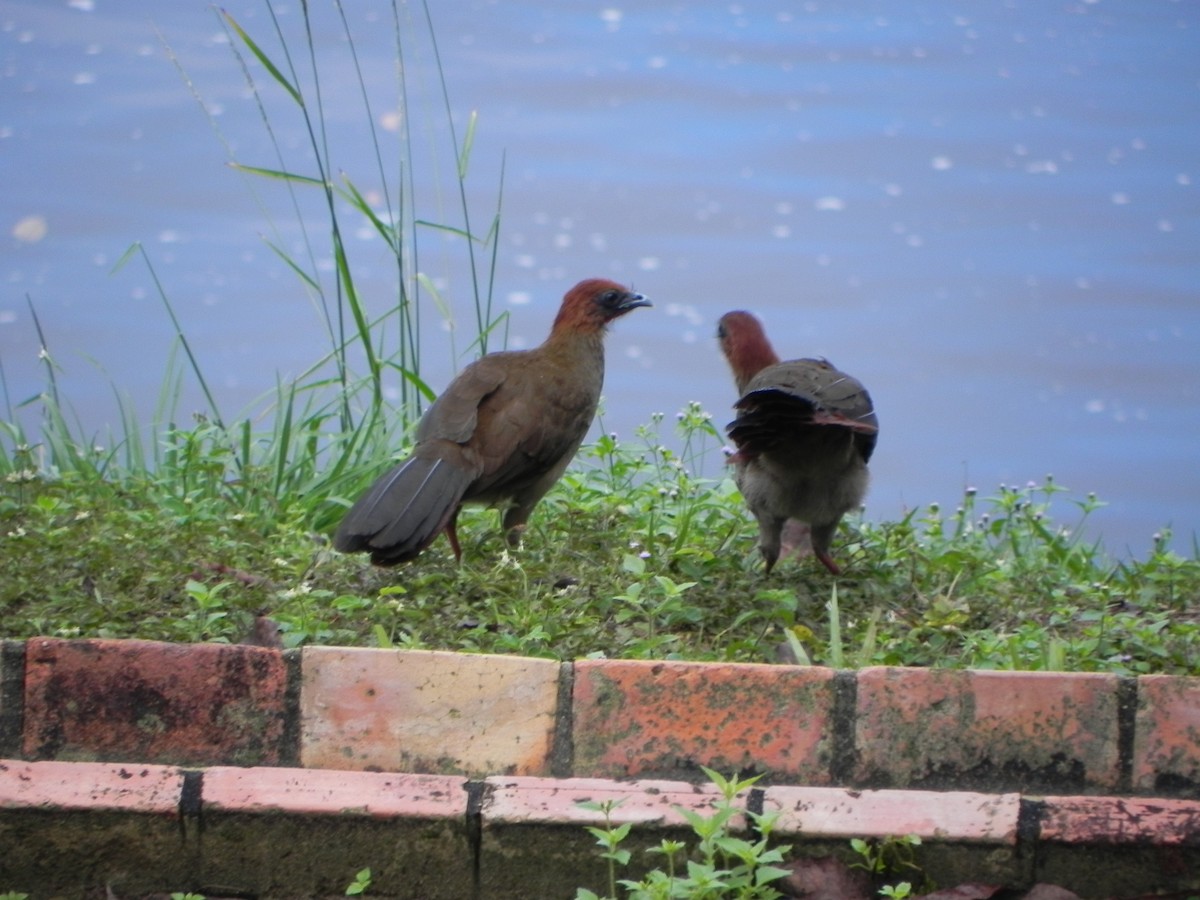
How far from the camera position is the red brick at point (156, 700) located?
2.94 m

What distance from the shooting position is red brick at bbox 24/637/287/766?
9.64 feet

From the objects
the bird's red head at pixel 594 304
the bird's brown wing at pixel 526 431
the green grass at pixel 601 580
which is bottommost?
the green grass at pixel 601 580

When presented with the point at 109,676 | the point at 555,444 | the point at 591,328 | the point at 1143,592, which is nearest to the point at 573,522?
the point at 555,444

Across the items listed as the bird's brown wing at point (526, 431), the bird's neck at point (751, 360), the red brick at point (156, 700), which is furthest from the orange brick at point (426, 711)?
the bird's neck at point (751, 360)

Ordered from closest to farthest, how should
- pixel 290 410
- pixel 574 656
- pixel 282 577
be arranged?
pixel 574 656, pixel 282 577, pixel 290 410

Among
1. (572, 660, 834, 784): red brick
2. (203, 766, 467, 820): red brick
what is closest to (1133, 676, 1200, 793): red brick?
(572, 660, 834, 784): red brick

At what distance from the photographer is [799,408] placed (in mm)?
3877

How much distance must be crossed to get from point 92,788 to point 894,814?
1.45 m

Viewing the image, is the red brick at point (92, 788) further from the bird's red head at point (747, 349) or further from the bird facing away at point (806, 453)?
the bird's red head at point (747, 349)

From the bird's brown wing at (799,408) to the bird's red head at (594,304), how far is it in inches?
29.3

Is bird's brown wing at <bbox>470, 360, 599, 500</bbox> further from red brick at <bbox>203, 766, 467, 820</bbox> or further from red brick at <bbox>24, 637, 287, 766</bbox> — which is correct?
red brick at <bbox>203, 766, 467, 820</bbox>

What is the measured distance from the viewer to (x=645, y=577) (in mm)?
3912

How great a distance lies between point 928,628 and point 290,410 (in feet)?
8.70

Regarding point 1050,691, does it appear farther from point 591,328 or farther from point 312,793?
point 591,328
